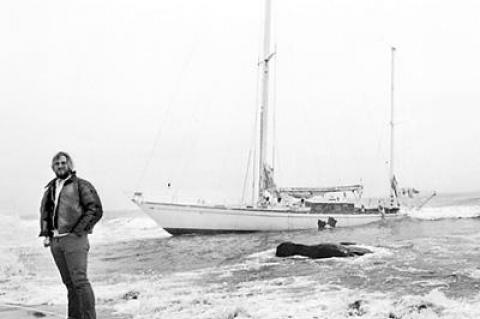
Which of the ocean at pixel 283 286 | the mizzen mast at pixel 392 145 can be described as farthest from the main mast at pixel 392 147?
the ocean at pixel 283 286

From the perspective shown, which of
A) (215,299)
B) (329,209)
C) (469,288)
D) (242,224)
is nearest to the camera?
(215,299)

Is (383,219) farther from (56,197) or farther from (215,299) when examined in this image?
(56,197)

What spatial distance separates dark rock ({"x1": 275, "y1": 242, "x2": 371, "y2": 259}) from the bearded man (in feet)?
37.8

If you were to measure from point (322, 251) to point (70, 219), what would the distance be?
12.0 meters

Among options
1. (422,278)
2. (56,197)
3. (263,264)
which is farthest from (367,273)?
(56,197)

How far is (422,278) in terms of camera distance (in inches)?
461

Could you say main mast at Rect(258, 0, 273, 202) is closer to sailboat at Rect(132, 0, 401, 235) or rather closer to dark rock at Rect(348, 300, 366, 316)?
sailboat at Rect(132, 0, 401, 235)

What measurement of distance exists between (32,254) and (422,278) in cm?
2007

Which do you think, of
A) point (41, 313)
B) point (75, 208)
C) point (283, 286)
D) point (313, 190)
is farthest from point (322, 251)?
point (313, 190)

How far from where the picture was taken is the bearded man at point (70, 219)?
5445 millimetres

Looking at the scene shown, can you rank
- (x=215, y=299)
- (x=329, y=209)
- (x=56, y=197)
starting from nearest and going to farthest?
(x=56, y=197) < (x=215, y=299) < (x=329, y=209)

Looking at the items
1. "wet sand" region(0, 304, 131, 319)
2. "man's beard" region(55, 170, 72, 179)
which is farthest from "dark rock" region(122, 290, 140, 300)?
"man's beard" region(55, 170, 72, 179)

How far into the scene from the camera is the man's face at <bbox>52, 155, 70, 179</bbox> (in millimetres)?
5457

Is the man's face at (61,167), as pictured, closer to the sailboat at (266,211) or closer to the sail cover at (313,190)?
the sailboat at (266,211)
